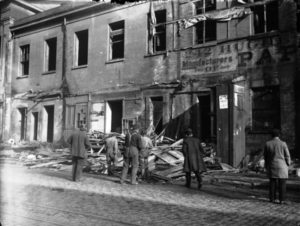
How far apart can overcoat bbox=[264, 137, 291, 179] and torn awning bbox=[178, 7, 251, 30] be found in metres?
8.26

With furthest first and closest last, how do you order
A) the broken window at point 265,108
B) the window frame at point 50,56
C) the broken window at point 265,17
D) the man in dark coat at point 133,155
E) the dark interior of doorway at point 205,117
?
1. the window frame at point 50,56
2. the dark interior of doorway at point 205,117
3. the broken window at point 265,17
4. the broken window at point 265,108
5. the man in dark coat at point 133,155

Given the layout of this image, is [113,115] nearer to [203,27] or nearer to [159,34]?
[159,34]

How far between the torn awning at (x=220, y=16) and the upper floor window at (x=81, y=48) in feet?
23.4

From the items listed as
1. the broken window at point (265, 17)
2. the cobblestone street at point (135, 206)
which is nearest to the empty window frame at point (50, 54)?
the broken window at point (265, 17)

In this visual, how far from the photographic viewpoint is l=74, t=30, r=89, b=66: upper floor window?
21.0 meters

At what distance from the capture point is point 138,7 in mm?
18000

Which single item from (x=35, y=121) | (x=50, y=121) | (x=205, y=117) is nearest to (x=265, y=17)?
(x=205, y=117)

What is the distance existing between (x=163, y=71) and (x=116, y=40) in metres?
3.87

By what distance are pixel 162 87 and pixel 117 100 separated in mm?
2904

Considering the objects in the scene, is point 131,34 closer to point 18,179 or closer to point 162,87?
point 162,87

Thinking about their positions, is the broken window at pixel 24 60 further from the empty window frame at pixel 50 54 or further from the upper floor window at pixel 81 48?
the upper floor window at pixel 81 48

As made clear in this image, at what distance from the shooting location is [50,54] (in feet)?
75.1

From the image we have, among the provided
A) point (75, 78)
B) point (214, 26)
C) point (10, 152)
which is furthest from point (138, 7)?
point (10, 152)

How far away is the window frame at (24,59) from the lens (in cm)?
2384
